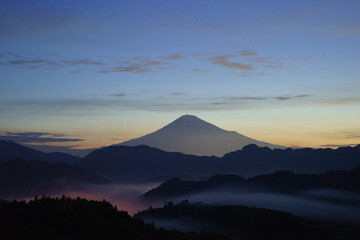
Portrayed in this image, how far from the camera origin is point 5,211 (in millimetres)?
184250

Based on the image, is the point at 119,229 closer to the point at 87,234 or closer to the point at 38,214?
the point at 87,234

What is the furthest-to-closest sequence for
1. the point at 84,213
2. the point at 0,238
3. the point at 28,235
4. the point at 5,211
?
1. the point at 84,213
2. the point at 5,211
3. the point at 28,235
4. the point at 0,238

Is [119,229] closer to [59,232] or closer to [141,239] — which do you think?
[141,239]

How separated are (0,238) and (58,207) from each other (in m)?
51.0

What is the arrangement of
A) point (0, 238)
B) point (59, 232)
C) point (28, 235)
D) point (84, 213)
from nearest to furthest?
point (0, 238) → point (28, 235) → point (59, 232) → point (84, 213)

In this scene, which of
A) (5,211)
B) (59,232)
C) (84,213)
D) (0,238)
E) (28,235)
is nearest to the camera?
(0,238)

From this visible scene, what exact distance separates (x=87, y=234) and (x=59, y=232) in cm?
1226

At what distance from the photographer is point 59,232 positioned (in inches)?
6693

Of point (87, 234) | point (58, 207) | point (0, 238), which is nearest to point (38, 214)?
point (58, 207)

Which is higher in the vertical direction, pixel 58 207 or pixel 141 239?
pixel 58 207

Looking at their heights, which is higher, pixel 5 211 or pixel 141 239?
pixel 5 211

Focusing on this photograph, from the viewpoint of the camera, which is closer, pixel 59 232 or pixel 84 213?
pixel 59 232

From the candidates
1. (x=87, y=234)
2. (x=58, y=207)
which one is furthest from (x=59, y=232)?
(x=58, y=207)

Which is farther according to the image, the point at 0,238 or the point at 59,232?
the point at 59,232
